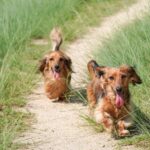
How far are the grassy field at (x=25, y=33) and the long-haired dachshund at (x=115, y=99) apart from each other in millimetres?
969

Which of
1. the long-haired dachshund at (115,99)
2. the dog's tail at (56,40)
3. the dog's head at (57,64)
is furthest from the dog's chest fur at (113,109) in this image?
the dog's tail at (56,40)

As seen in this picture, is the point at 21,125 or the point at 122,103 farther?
the point at 21,125

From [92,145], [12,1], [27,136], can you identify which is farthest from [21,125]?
[12,1]

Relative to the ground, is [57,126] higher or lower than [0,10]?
lower

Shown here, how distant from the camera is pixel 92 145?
687 cm

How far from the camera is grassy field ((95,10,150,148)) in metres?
7.01

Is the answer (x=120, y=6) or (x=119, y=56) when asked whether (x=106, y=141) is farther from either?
(x=120, y=6)

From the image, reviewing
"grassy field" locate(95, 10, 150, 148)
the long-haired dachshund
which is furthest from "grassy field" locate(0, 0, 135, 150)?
"grassy field" locate(95, 10, 150, 148)

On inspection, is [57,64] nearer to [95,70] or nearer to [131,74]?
[95,70]

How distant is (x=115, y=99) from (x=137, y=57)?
1.86m

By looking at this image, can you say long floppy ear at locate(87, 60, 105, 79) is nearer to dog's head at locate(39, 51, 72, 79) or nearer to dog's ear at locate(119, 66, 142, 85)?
dog's ear at locate(119, 66, 142, 85)

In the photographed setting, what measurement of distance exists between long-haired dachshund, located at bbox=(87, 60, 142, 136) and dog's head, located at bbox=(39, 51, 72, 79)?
151 cm

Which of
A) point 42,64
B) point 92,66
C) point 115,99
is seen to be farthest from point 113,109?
point 42,64

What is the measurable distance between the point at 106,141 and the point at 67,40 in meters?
5.93
